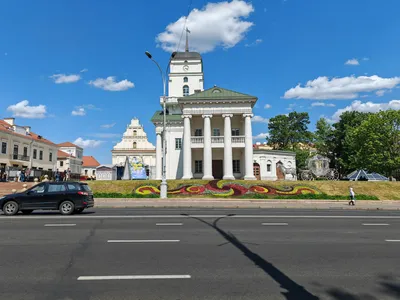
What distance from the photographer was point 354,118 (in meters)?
63.9

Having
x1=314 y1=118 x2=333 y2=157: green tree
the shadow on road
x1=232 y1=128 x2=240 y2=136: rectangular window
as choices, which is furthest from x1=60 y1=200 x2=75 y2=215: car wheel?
x1=314 y1=118 x2=333 y2=157: green tree

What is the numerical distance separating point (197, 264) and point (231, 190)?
995 inches

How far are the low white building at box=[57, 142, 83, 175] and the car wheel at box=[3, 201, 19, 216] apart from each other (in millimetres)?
71635

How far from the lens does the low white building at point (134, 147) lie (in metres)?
89.8

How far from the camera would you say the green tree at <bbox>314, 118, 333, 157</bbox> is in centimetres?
6812

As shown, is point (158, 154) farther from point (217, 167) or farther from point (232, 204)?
point (232, 204)

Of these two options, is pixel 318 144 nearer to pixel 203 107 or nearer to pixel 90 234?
pixel 203 107

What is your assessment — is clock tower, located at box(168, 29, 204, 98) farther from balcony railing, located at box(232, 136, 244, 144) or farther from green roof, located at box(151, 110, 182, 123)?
balcony railing, located at box(232, 136, 244, 144)

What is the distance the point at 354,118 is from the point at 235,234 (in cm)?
6463

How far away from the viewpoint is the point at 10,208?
14625 millimetres

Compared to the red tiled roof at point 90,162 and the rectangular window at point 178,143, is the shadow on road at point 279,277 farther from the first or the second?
the red tiled roof at point 90,162

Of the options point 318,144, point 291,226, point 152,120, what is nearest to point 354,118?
point 318,144

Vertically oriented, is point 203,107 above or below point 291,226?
above

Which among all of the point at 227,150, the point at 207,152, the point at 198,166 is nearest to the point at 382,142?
the point at 227,150
